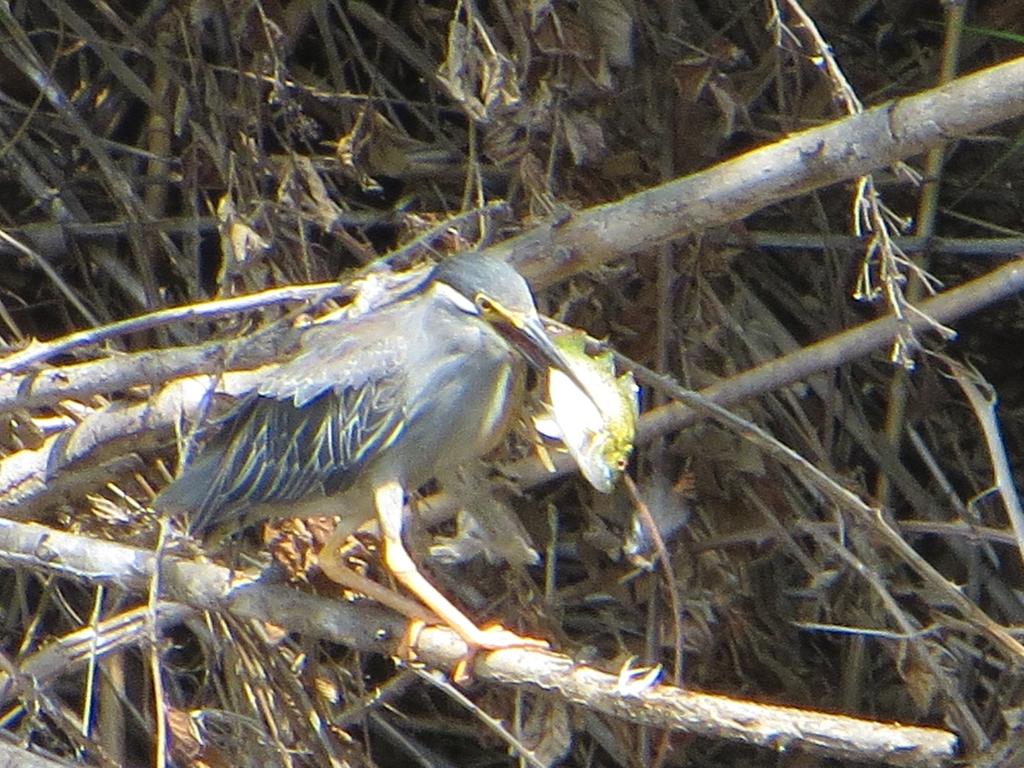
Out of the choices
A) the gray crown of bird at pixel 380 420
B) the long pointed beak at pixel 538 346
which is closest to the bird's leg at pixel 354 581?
the gray crown of bird at pixel 380 420

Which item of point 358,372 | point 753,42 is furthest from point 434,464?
point 753,42

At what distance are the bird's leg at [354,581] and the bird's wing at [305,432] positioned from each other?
0.10 meters

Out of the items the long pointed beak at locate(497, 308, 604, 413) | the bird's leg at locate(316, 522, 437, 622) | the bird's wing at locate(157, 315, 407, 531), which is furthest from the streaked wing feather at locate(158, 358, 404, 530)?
the long pointed beak at locate(497, 308, 604, 413)

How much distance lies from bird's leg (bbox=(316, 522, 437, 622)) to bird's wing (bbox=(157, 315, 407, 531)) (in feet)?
0.34

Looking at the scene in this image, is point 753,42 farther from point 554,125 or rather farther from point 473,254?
point 473,254

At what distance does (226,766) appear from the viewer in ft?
9.05

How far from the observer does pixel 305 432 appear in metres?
2.66

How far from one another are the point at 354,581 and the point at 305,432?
0.80 feet

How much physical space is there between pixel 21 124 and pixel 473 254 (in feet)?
4.71

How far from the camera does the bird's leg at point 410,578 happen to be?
2.44 m

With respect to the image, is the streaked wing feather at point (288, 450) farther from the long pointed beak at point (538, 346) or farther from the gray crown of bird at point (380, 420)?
the long pointed beak at point (538, 346)

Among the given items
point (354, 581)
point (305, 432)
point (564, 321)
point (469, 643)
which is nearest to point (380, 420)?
point (305, 432)

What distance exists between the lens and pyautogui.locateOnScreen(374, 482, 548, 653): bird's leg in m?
2.44

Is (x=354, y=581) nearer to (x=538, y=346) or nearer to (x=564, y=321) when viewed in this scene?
(x=538, y=346)
